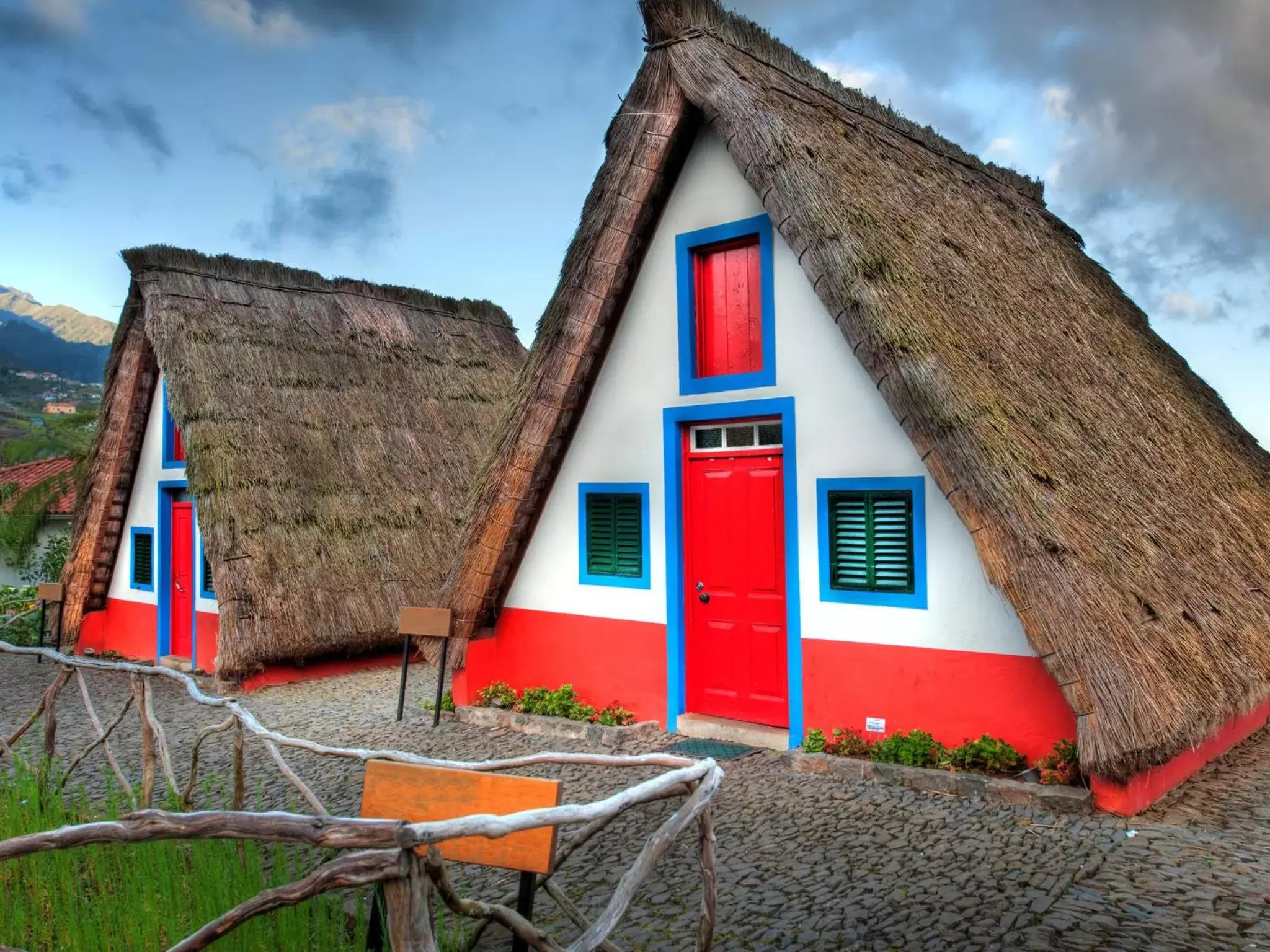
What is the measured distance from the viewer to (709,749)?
25.8 feet

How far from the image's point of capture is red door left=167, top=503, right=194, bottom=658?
13.4 meters

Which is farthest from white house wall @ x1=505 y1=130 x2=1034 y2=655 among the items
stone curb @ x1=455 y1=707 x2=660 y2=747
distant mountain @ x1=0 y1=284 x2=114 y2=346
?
distant mountain @ x1=0 y1=284 x2=114 y2=346

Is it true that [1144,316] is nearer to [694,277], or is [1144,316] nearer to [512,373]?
[694,277]

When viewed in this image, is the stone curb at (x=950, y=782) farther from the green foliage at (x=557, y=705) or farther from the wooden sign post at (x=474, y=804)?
the wooden sign post at (x=474, y=804)

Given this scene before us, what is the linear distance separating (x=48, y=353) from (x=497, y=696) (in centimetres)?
10384

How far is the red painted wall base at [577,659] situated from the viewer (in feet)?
28.3

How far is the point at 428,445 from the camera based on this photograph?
47.9 feet

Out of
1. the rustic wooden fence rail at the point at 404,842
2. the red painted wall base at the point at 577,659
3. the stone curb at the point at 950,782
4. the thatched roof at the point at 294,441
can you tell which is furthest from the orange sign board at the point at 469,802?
the thatched roof at the point at 294,441

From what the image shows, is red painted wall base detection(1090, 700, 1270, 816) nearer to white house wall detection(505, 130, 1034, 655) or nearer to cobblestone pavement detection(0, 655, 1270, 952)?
cobblestone pavement detection(0, 655, 1270, 952)

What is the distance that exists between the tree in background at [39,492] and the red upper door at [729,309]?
13.7 meters

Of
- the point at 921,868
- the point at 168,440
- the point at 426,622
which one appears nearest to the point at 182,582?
the point at 168,440

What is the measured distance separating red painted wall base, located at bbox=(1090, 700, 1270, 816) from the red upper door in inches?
152

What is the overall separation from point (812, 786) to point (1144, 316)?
859cm

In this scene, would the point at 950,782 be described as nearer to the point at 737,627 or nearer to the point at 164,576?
the point at 737,627
